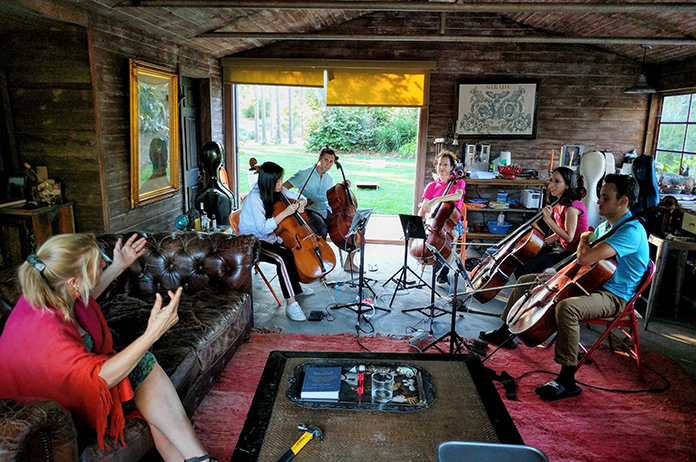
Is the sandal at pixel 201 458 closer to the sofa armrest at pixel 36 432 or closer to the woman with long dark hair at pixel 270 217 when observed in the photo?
the sofa armrest at pixel 36 432

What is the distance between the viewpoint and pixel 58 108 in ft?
12.5

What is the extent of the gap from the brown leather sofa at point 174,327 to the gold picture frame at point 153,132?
1264 mm

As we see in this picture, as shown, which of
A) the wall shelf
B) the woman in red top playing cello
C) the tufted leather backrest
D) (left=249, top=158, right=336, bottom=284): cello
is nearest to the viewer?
the tufted leather backrest

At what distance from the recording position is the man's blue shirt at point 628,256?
2904 millimetres

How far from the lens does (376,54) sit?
6375 millimetres

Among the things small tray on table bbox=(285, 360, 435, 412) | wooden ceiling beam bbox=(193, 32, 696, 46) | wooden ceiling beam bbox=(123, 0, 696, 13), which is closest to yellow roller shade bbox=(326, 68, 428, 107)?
wooden ceiling beam bbox=(193, 32, 696, 46)

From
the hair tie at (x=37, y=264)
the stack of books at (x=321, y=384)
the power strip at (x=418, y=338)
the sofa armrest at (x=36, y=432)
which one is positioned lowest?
the power strip at (x=418, y=338)

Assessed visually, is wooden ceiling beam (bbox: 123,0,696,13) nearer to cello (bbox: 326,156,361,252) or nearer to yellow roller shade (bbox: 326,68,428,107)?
cello (bbox: 326,156,361,252)

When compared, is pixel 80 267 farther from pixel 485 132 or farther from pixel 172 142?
pixel 485 132

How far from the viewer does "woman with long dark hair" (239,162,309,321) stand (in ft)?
13.2

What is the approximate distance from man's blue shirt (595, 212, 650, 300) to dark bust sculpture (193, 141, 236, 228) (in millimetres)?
3883

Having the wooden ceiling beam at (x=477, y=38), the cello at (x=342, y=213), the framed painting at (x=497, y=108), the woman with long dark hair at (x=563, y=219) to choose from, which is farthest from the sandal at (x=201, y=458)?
the framed painting at (x=497, y=108)

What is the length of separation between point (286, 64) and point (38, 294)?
5219mm

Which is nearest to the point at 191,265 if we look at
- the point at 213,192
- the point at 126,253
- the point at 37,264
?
the point at 126,253
